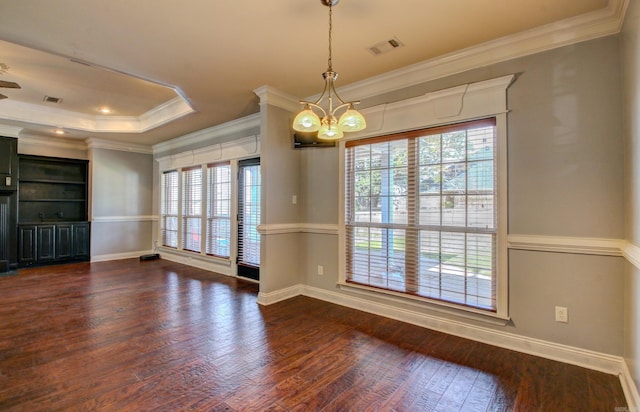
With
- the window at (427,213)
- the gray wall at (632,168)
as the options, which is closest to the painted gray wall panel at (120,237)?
the window at (427,213)

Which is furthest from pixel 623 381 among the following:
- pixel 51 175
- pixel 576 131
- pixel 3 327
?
pixel 51 175

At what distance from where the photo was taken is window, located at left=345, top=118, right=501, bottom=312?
2.86m

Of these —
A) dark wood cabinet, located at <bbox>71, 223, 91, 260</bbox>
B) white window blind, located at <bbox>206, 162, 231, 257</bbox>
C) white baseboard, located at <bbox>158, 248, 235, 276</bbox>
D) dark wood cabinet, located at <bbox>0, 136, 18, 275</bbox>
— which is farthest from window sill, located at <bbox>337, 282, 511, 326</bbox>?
dark wood cabinet, located at <bbox>0, 136, 18, 275</bbox>

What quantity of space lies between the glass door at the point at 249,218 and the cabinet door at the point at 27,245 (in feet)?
13.9

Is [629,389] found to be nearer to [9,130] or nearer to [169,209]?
[169,209]

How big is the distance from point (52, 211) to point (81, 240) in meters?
0.97

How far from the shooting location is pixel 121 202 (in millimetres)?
7020

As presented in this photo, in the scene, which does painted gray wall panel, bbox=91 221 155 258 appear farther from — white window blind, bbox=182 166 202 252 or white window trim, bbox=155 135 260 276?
white window blind, bbox=182 166 202 252

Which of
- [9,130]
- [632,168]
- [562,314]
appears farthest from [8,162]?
[632,168]

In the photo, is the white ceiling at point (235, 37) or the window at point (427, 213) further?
the window at point (427, 213)

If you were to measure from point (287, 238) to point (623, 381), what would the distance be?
340 centimetres

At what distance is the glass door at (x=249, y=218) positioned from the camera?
499 centimetres

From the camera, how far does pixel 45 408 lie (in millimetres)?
1884

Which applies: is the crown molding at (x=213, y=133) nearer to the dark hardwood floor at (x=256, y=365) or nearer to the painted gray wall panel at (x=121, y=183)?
the painted gray wall panel at (x=121, y=183)
